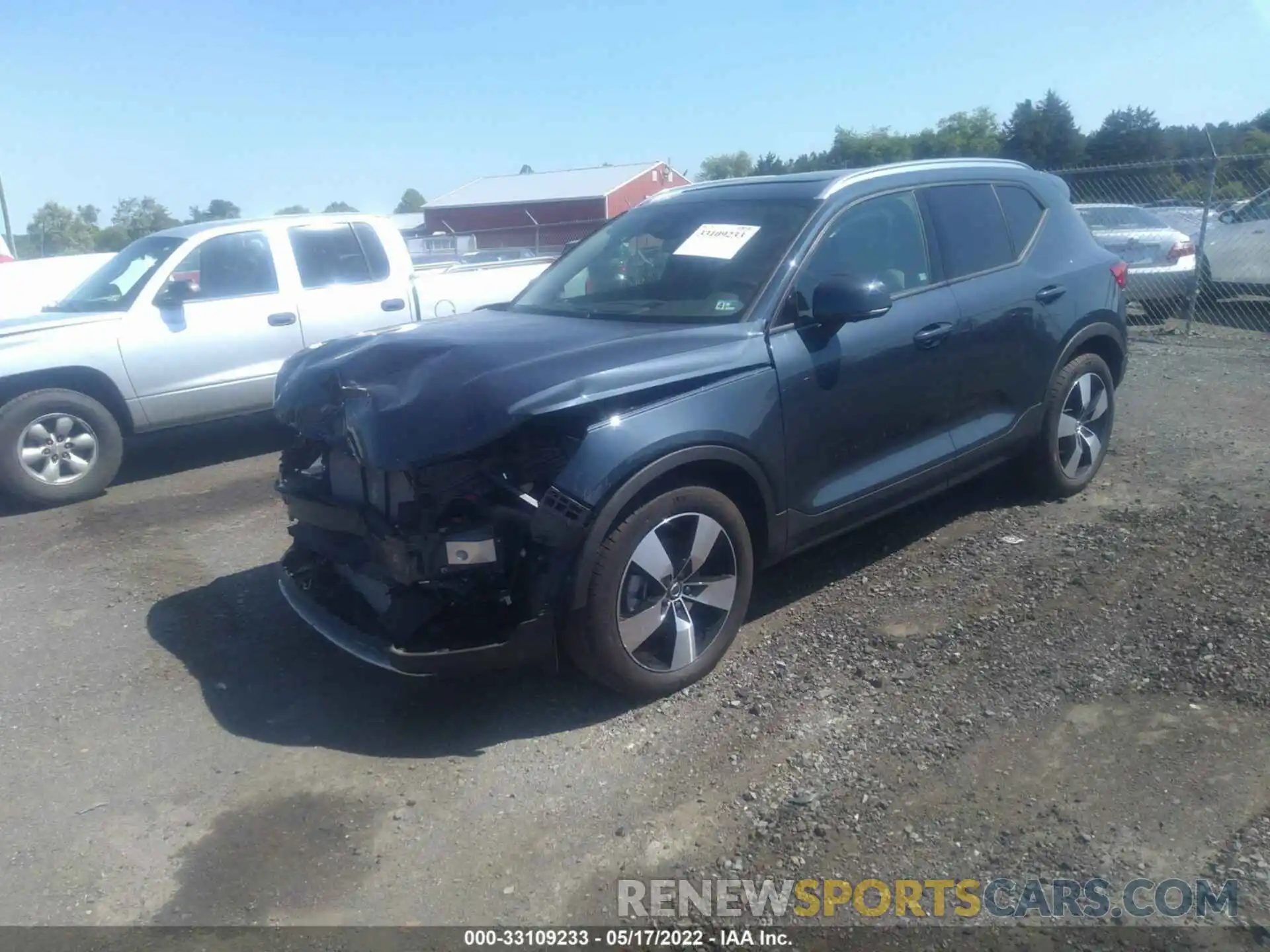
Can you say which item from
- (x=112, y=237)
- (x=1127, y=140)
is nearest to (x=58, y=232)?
(x=112, y=237)

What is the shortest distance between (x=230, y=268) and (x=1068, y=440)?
6.00 metres

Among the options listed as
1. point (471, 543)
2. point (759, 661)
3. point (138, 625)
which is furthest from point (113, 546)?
point (759, 661)

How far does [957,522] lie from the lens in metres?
5.60

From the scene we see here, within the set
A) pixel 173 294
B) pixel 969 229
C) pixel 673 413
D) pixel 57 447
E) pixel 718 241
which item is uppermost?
pixel 718 241

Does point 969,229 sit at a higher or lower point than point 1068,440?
higher

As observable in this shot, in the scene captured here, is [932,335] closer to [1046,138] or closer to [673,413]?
[673,413]

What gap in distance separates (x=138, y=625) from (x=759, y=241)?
3.40 meters

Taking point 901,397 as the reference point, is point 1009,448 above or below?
below

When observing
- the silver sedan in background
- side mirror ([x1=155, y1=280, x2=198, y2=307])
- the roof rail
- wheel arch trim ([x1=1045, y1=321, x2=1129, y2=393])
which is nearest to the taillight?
the silver sedan in background

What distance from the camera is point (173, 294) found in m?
7.44

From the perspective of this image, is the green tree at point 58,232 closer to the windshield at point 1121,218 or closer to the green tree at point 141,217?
the green tree at point 141,217

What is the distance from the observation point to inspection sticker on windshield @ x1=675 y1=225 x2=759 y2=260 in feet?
14.8

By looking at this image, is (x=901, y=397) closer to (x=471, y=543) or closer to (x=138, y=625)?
(x=471, y=543)

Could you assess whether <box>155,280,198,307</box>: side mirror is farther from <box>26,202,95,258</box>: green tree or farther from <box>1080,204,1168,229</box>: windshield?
<box>26,202,95,258</box>: green tree
